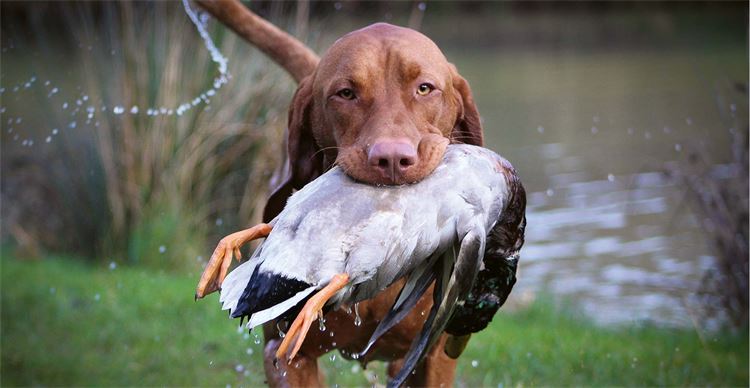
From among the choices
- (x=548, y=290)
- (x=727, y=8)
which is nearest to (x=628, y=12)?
(x=727, y=8)

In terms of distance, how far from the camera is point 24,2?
14250 millimetres

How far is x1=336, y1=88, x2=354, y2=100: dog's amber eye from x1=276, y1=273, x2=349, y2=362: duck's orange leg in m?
0.94

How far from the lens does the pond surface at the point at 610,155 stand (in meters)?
6.92

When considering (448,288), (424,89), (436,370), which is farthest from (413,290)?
(436,370)

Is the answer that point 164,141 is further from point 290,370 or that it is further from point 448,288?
point 448,288

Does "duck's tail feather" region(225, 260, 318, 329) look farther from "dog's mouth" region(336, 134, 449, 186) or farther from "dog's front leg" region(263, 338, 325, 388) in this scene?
"dog's front leg" region(263, 338, 325, 388)

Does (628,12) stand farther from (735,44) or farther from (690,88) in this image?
(690,88)

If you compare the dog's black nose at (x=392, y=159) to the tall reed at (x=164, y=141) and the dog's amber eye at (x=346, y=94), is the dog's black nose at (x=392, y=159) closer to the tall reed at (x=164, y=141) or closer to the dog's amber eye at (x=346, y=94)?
the dog's amber eye at (x=346, y=94)

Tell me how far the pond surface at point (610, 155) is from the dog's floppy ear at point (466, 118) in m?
2.28

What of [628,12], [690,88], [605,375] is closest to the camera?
[605,375]

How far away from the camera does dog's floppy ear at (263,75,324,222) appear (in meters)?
3.53

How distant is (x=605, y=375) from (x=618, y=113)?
8205 millimetres

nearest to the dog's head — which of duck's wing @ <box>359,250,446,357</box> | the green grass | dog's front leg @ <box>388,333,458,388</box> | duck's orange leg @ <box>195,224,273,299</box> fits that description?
duck's wing @ <box>359,250,446,357</box>

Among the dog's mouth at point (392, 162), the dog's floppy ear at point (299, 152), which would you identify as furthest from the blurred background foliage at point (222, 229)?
the dog's mouth at point (392, 162)
